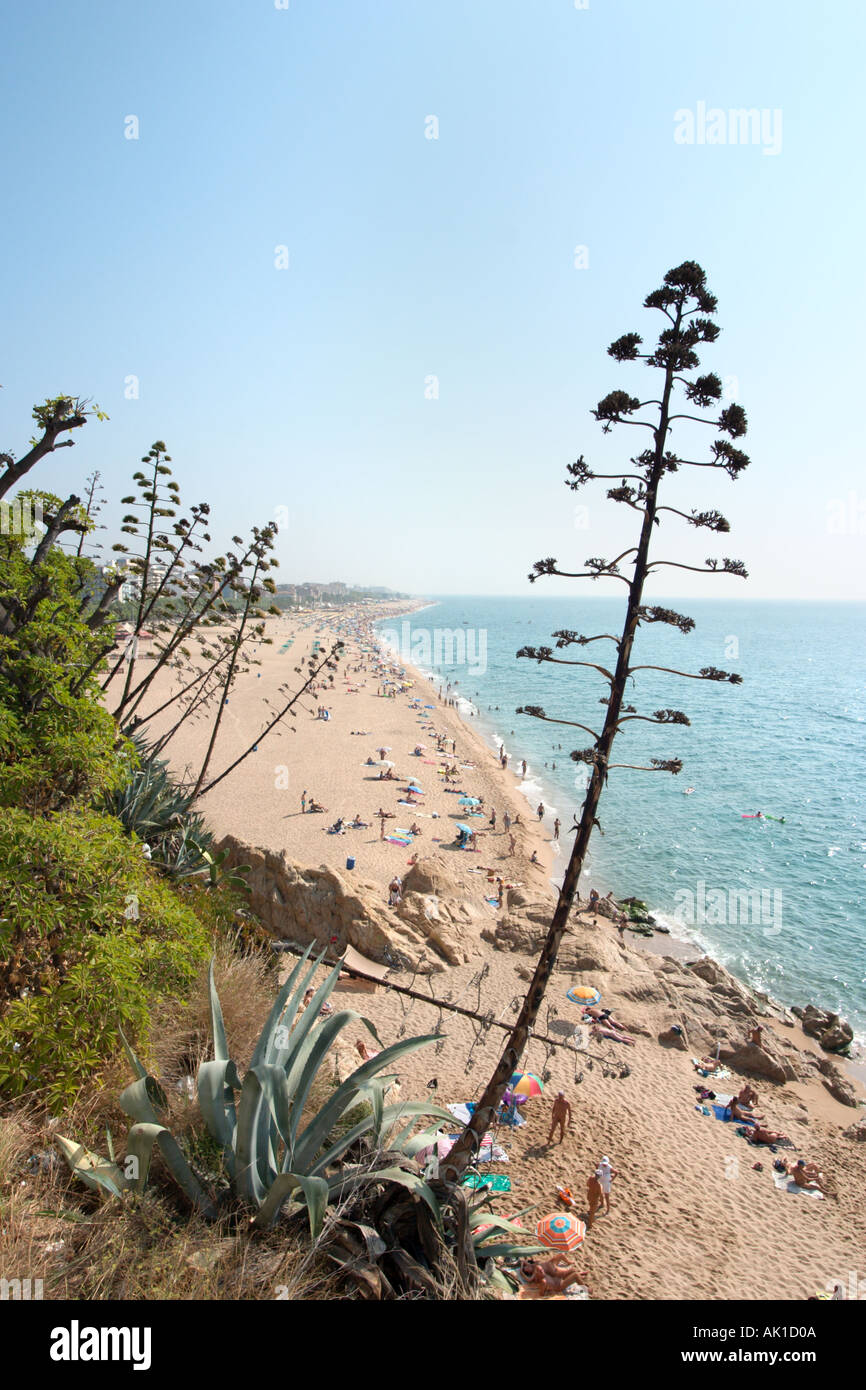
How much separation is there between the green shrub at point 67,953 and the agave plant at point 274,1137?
358 millimetres

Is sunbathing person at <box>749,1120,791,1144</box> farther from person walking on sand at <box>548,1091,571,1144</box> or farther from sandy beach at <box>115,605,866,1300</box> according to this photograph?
person walking on sand at <box>548,1091,571,1144</box>

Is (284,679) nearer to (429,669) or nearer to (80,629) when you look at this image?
(429,669)

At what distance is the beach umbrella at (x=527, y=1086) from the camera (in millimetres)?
10422

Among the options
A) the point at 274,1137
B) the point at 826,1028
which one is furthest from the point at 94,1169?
the point at 826,1028

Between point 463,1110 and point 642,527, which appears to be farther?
point 463,1110

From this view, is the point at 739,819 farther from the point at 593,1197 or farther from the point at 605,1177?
the point at 593,1197

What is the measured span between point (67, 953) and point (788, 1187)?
12.1 m

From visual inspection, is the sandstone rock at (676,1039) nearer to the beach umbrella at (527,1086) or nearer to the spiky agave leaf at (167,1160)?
the beach umbrella at (527,1086)

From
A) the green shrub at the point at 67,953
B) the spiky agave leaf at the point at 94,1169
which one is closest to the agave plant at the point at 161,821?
the green shrub at the point at 67,953

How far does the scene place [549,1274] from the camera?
695cm

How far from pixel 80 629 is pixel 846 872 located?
33830 millimetres

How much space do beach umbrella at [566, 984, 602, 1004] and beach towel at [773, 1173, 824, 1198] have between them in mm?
4566

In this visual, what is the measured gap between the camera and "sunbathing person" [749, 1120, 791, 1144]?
1217 centimetres

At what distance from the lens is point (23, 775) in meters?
4.72
